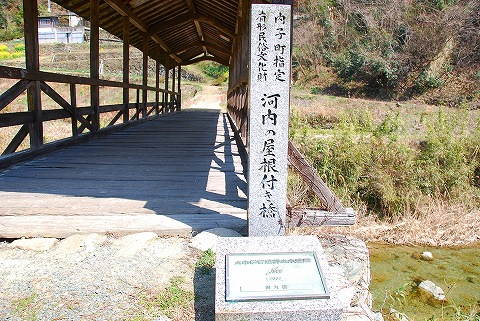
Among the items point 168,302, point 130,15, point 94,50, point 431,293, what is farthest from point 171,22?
point 168,302

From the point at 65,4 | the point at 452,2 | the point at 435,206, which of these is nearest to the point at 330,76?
the point at 452,2

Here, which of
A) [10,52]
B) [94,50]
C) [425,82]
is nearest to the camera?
[94,50]

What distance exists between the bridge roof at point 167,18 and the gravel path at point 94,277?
4.49m

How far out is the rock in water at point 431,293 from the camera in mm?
4691

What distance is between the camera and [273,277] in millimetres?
1987

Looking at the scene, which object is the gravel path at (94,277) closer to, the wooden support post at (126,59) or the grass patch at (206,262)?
the grass patch at (206,262)

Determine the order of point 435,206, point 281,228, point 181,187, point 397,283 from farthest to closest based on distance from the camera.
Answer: point 435,206 → point 397,283 → point 181,187 → point 281,228

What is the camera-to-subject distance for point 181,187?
153 inches

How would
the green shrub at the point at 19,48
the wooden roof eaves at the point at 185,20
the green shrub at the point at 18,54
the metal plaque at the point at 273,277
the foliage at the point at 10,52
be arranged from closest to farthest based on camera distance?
the metal plaque at the point at 273,277, the wooden roof eaves at the point at 185,20, the green shrub at the point at 18,54, the foliage at the point at 10,52, the green shrub at the point at 19,48

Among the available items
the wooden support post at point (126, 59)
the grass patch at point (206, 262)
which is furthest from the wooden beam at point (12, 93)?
the wooden support post at point (126, 59)

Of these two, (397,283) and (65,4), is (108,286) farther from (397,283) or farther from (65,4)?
(65,4)

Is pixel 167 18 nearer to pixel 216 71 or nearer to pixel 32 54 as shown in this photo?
pixel 32 54

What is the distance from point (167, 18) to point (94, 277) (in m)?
8.61

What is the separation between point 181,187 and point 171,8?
21.3ft
